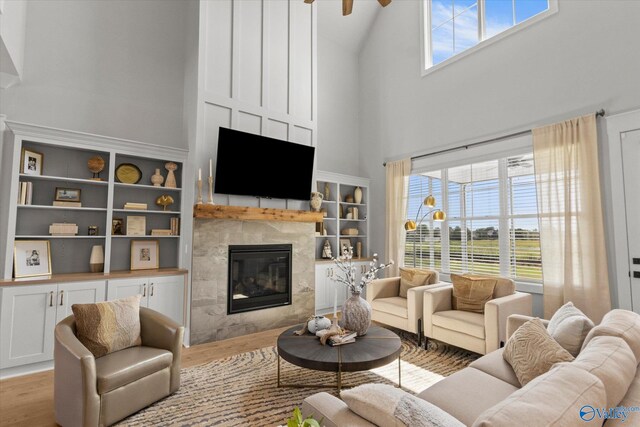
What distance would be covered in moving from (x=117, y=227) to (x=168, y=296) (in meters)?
1.05

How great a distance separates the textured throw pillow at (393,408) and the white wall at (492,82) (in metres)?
3.97

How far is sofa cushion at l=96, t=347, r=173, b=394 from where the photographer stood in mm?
2154

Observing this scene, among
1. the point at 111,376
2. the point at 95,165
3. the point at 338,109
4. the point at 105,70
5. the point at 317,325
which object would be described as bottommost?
the point at 111,376

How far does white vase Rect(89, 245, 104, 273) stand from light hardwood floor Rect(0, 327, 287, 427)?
Answer: 1.07m

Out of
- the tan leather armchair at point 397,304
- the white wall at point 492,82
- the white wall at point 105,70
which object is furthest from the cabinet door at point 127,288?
the white wall at point 492,82

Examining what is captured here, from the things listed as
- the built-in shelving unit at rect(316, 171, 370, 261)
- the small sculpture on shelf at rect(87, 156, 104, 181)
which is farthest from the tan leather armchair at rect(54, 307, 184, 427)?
the built-in shelving unit at rect(316, 171, 370, 261)

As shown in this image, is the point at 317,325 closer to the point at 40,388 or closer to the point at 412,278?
the point at 412,278

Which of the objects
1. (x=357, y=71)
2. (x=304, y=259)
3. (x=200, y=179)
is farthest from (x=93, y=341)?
(x=357, y=71)

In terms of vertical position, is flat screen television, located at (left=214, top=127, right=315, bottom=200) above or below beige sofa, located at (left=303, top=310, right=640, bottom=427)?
above

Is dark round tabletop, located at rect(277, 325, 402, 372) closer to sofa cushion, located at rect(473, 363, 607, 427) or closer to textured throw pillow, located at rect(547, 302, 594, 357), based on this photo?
textured throw pillow, located at rect(547, 302, 594, 357)

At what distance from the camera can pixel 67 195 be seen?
3688 millimetres

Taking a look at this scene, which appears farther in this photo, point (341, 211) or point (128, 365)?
point (341, 211)

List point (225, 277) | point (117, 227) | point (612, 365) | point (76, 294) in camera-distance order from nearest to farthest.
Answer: point (612, 365), point (76, 294), point (117, 227), point (225, 277)

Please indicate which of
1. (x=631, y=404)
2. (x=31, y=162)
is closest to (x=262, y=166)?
(x=31, y=162)
